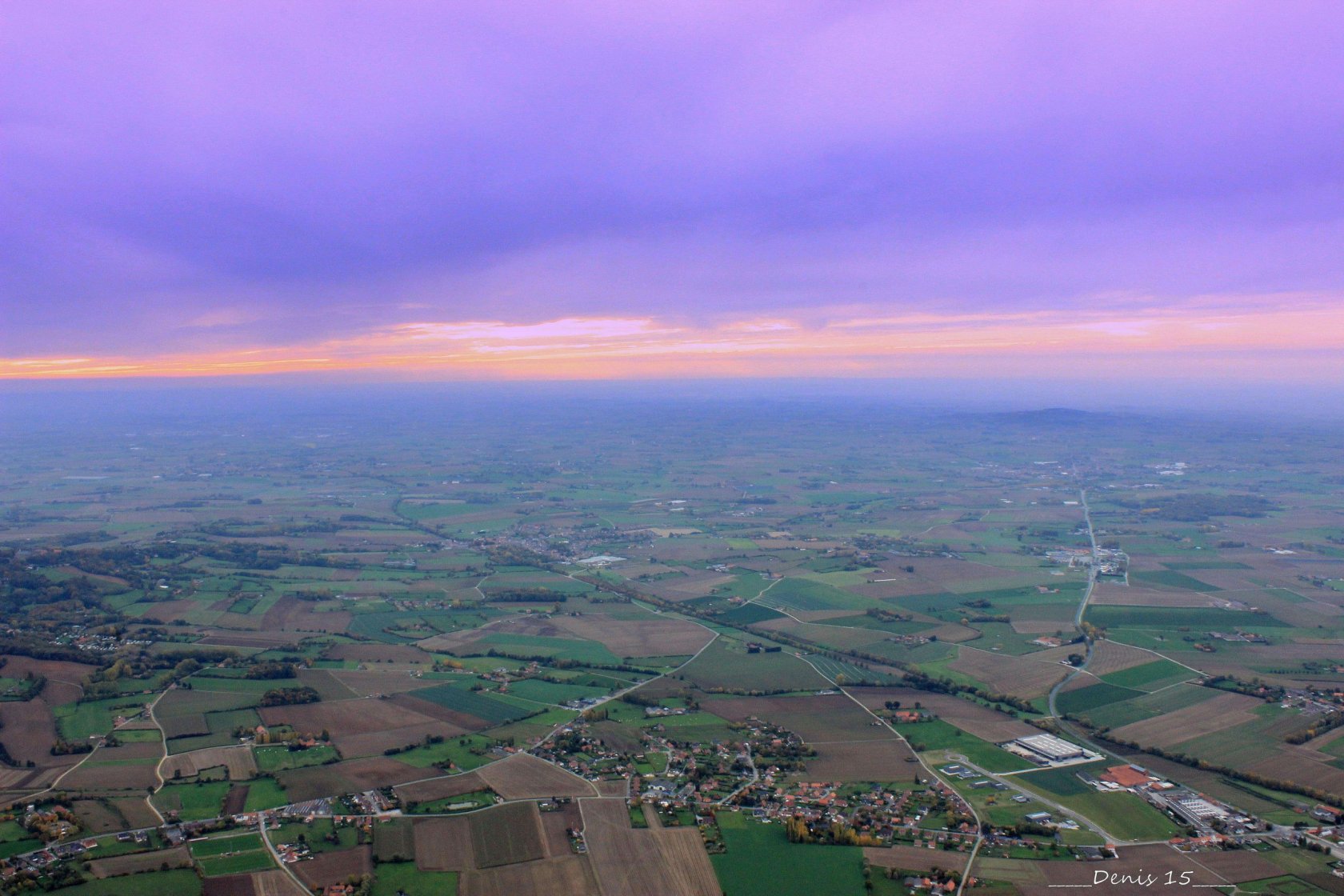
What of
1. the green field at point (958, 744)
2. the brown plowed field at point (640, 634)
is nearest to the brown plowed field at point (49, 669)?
the brown plowed field at point (640, 634)

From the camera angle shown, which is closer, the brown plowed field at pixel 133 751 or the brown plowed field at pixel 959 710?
the brown plowed field at pixel 133 751

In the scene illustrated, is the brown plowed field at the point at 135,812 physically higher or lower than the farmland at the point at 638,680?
higher

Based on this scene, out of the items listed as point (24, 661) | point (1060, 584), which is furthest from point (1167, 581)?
point (24, 661)

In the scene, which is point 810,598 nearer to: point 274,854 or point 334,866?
point 334,866

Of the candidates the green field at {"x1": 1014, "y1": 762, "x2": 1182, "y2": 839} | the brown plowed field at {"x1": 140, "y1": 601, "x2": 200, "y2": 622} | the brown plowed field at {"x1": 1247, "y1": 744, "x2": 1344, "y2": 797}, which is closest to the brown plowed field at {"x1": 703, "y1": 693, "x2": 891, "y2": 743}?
the green field at {"x1": 1014, "y1": 762, "x2": 1182, "y2": 839}

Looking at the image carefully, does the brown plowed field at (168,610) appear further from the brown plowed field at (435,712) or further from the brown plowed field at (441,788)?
the brown plowed field at (441,788)

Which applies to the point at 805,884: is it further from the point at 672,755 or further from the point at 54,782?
the point at 54,782

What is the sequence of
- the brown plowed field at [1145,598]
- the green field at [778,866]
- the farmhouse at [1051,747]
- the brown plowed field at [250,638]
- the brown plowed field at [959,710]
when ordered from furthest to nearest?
the brown plowed field at [1145,598]
the brown plowed field at [250,638]
the brown plowed field at [959,710]
the farmhouse at [1051,747]
the green field at [778,866]
